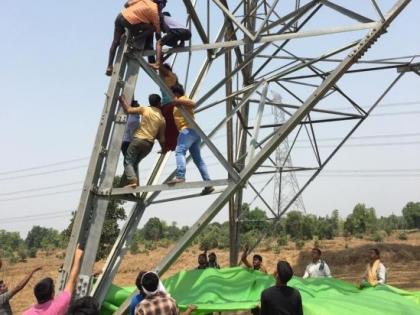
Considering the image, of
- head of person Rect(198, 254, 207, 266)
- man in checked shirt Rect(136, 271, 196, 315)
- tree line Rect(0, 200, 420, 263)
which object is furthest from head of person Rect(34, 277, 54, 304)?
tree line Rect(0, 200, 420, 263)

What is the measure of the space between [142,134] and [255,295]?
289 cm

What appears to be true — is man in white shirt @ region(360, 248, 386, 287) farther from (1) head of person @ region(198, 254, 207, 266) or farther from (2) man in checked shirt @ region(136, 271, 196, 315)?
(2) man in checked shirt @ region(136, 271, 196, 315)

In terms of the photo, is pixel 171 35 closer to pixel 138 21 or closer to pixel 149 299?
pixel 138 21

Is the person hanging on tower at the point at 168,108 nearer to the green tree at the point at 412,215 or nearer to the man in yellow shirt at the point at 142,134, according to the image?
the man in yellow shirt at the point at 142,134

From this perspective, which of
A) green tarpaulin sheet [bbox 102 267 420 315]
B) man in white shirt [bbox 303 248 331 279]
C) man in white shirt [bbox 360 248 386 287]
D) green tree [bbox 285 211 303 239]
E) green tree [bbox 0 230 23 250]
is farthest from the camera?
green tree [bbox 0 230 23 250]

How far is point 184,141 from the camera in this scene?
23.2ft

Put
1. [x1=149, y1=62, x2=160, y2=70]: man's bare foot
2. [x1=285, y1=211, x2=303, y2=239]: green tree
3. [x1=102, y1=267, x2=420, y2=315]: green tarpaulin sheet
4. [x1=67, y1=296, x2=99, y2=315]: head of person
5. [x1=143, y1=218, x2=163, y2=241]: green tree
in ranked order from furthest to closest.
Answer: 1. [x1=143, y1=218, x2=163, y2=241]: green tree
2. [x1=285, y1=211, x2=303, y2=239]: green tree
3. [x1=149, y1=62, x2=160, y2=70]: man's bare foot
4. [x1=102, y1=267, x2=420, y2=315]: green tarpaulin sheet
5. [x1=67, y1=296, x2=99, y2=315]: head of person

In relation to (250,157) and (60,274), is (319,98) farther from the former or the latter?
(60,274)

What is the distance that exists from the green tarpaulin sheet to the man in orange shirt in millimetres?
3447

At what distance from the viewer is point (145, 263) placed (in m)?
41.2

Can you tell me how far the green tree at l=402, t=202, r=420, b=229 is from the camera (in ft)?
269

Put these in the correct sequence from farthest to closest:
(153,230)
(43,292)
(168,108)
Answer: (153,230)
(168,108)
(43,292)

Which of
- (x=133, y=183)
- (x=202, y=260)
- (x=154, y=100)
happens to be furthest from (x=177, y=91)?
(x=202, y=260)

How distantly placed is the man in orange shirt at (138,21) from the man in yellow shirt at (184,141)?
941 mm
